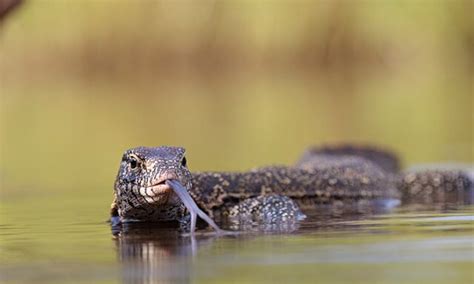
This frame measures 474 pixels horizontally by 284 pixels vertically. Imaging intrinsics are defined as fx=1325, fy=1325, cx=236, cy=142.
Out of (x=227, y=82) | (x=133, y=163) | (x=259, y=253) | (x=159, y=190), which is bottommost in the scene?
(x=259, y=253)

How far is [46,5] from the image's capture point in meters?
45.3

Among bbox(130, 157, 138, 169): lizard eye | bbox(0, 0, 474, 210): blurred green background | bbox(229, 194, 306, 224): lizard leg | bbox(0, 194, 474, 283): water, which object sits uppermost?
bbox(0, 0, 474, 210): blurred green background

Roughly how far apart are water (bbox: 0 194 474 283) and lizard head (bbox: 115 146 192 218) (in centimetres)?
23

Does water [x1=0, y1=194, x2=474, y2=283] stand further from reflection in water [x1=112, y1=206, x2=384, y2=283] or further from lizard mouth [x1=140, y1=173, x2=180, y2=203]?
lizard mouth [x1=140, y1=173, x2=180, y2=203]

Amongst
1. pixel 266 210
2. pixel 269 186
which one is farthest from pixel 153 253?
pixel 269 186

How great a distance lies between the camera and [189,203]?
10234 millimetres

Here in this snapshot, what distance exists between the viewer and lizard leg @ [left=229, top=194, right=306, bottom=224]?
1206cm

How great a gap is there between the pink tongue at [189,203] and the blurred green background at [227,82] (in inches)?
289

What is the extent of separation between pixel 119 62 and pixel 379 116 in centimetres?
2435

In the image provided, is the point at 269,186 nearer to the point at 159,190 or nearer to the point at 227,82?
the point at 159,190

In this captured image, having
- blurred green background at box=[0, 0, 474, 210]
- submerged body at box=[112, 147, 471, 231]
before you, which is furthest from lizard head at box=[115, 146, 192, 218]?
blurred green background at box=[0, 0, 474, 210]

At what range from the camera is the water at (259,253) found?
25.0 feet

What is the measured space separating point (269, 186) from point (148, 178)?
2.92 m

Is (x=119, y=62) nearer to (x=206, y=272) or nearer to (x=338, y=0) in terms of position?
(x=338, y=0)
